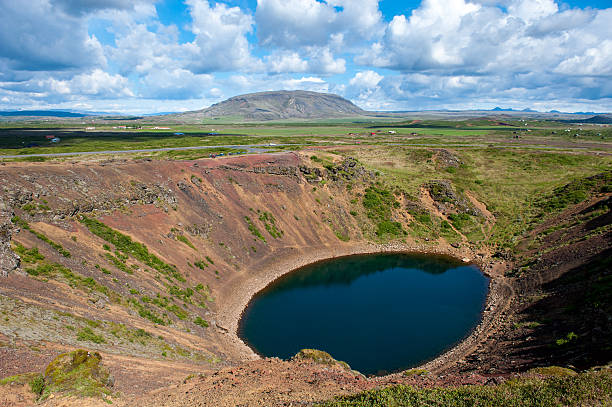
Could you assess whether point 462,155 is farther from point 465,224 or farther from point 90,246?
point 90,246

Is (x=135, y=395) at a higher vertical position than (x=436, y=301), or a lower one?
higher

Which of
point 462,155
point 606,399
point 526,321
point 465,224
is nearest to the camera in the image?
point 606,399

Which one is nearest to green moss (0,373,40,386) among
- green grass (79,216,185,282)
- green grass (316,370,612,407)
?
green grass (316,370,612,407)

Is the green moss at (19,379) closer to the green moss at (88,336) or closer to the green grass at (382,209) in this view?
the green moss at (88,336)

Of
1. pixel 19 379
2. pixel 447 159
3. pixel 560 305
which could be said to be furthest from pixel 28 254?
pixel 447 159

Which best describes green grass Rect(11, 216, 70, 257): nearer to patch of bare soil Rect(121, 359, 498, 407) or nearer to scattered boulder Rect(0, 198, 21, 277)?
scattered boulder Rect(0, 198, 21, 277)

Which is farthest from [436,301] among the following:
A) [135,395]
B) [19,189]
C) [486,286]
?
[19,189]
